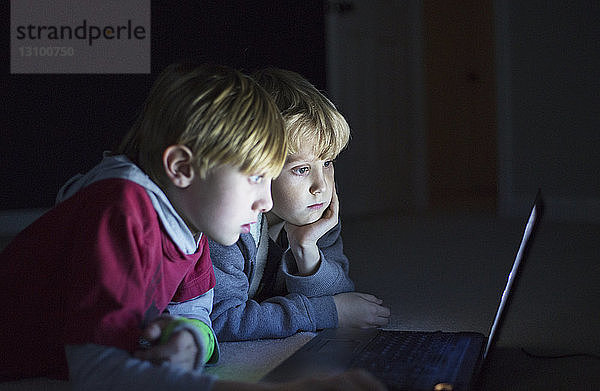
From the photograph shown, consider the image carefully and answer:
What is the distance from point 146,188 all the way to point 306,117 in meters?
0.43

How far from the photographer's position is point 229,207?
2.72ft

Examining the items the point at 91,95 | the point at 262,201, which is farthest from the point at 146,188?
the point at 91,95

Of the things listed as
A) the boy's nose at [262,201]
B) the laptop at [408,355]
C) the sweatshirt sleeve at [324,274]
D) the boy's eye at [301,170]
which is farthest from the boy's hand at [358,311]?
the boy's nose at [262,201]

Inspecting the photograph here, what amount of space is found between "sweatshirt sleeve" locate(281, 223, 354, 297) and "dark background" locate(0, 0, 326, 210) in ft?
6.32

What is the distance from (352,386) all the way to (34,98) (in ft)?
9.34

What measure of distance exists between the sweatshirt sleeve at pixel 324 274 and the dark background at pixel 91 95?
193 centimetres

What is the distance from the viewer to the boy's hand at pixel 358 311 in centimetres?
122

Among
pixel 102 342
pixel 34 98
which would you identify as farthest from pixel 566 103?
pixel 102 342

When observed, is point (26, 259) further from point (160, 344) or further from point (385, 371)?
point (385, 371)

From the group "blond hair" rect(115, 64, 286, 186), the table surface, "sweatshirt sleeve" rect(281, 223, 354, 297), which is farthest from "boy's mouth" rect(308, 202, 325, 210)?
"blond hair" rect(115, 64, 286, 186)

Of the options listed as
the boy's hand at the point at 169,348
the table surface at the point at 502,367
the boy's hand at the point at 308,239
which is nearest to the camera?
the boy's hand at the point at 169,348

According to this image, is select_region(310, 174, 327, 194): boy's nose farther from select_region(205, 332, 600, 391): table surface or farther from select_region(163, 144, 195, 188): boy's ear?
select_region(163, 144, 195, 188): boy's ear

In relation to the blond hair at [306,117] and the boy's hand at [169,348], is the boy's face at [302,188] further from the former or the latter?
the boy's hand at [169,348]

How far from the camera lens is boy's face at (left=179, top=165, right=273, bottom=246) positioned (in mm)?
819
